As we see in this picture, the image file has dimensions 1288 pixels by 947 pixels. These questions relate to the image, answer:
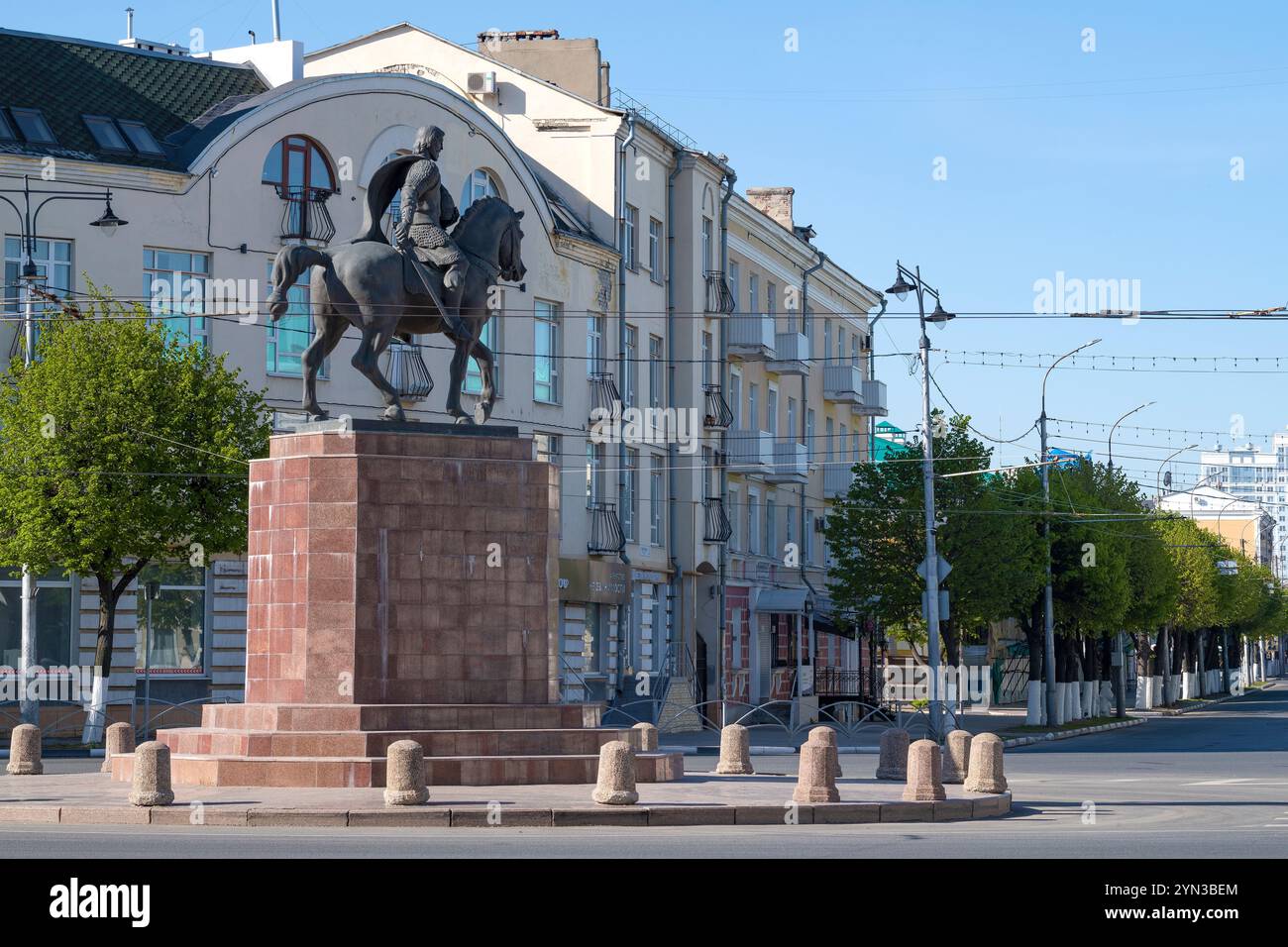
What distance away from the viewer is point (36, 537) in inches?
1363

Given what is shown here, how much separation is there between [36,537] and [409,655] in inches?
599

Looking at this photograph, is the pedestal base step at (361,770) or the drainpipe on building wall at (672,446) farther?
the drainpipe on building wall at (672,446)

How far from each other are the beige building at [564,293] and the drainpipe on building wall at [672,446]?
4.0 inches

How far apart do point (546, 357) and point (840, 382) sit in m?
21.8

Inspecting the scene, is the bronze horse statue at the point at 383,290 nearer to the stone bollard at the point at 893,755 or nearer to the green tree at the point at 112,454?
the stone bollard at the point at 893,755

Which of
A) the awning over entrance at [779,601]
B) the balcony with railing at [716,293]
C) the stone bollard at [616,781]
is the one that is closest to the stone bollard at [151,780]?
the stone bollard at [616,781]

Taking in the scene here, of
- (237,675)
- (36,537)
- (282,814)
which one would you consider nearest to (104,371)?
(36,537)

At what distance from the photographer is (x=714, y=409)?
5481 centimetres

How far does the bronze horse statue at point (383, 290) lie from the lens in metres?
23.1

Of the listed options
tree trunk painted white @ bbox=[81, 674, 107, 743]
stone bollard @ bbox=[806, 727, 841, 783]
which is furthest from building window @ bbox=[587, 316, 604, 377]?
stone bollard @ bbox=[806, 727, 841, 783]

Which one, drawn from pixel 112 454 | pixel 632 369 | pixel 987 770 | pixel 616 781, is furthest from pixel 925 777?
pixel 632 369

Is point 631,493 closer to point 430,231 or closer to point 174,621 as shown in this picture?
point 174,621
